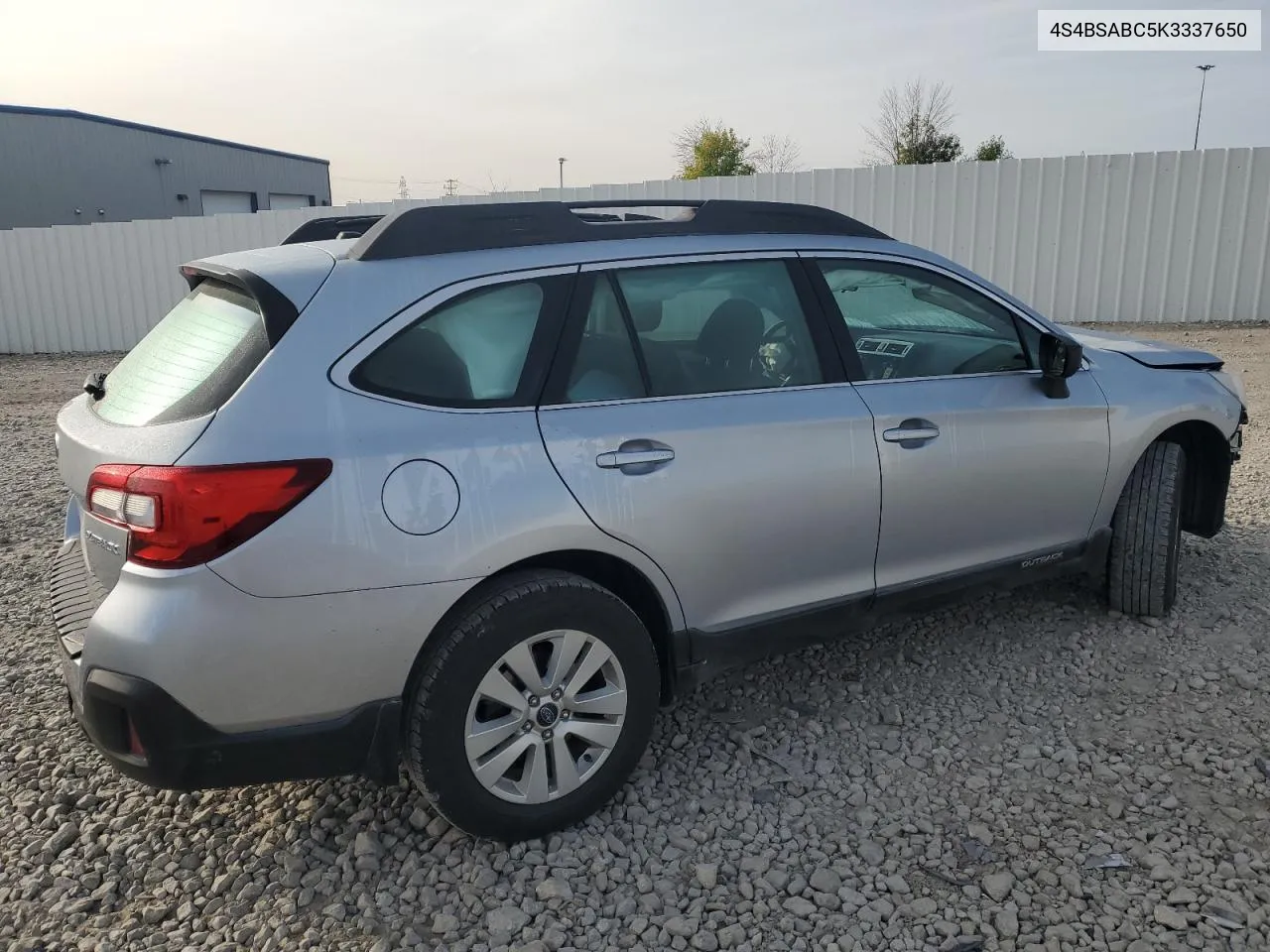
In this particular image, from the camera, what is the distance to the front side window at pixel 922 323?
3396 millimetres

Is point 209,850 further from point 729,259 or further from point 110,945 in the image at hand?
point 729,259

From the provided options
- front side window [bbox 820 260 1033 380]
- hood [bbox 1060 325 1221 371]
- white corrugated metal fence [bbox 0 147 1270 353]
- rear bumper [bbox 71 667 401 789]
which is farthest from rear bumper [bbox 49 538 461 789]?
white corrugated metal fence [bbox 0 147 1270 353]

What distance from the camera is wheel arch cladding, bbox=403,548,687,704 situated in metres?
2.51

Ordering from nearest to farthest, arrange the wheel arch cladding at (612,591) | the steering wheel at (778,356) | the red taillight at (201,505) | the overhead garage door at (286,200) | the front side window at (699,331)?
the red taillight at (201,505) < the wheel arch cladding at (612,591) < the front side window at (699,331) < the steering wheel at (778,356) < the overhead garage door at (286,200)

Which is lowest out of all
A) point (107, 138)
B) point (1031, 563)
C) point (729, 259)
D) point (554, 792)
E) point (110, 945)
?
point (110, 945)

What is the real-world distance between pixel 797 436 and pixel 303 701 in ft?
5.33

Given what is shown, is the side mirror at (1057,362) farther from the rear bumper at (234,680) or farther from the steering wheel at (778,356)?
the rear bumper at (234,680)

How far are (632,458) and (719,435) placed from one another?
0.31 m

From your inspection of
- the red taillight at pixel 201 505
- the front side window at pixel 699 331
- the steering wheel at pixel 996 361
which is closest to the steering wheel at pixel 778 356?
the front side window at pixel 699 331

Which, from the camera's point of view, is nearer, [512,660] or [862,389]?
[512,660]

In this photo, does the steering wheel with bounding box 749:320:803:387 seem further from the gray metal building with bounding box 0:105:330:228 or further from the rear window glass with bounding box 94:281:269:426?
the gray metal building with bounding box 0:105:330:228

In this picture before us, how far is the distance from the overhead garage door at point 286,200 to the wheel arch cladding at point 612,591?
37.2 metres

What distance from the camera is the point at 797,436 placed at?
9.83 ft

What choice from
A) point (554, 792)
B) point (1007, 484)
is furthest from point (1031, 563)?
point (554, 792)
